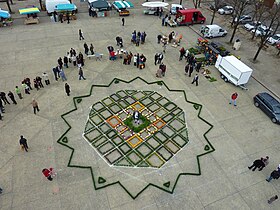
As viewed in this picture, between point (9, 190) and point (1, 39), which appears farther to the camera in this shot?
point (1, 39)

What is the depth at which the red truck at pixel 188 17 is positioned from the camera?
32.3 m

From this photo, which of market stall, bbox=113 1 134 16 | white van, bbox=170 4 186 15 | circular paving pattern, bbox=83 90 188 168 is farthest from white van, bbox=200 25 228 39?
circular paving pattern, bbox=83 90 188 168

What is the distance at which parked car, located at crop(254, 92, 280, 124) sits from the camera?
18.4m

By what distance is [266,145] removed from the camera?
16812 mm

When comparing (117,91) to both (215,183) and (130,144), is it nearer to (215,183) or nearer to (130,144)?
(130,144)

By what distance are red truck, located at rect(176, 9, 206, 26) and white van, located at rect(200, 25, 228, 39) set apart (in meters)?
3.08

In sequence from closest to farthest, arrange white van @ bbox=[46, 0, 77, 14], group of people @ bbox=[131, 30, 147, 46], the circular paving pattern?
the circular paving pattern < group of people @ bbox=[131, 30, 147, 46] < white van @ bbox=[46, 0, 77, 14]

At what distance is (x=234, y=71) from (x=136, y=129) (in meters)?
10.9

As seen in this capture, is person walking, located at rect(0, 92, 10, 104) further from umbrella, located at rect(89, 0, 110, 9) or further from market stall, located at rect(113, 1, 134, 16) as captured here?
market stall, located at rect(113, 1, 134, 16)

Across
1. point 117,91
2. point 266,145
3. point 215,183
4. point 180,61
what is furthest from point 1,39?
point 266,145

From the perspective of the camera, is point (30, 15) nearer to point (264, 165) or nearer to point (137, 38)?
point (137, 38)

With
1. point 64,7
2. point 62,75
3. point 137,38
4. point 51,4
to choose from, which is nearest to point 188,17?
point 137,38

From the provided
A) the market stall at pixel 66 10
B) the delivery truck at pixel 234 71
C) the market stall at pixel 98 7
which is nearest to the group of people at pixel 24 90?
the market stall at pixel 66 10

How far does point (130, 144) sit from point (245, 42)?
22.6m
